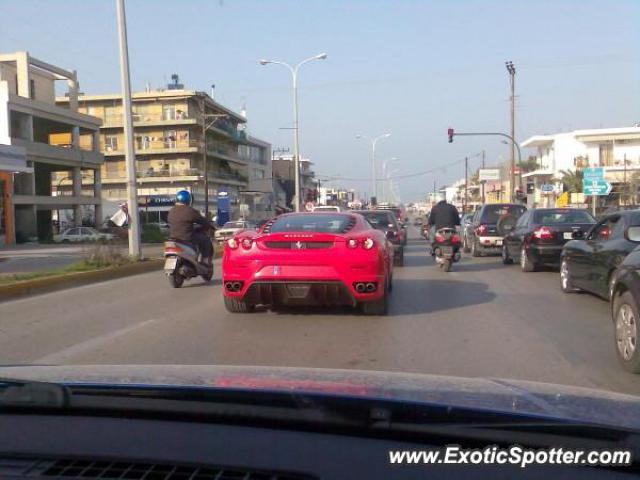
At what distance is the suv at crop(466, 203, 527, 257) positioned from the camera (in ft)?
66.3

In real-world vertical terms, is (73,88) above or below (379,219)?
above

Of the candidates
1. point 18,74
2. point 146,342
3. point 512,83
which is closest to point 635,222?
point 146,342

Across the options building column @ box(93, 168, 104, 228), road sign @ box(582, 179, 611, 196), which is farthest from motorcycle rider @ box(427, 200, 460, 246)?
building column @ box(93, 168, 104, 228)

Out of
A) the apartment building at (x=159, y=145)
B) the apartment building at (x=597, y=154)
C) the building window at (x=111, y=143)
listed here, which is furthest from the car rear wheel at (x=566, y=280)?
the building window at (x=111, y=143)

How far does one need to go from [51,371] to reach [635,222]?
8.67m

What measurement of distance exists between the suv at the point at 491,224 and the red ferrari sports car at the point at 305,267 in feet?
39.7

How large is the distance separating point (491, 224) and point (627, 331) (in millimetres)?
14955

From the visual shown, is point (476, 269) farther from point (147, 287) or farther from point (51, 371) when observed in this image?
point (51, 371)

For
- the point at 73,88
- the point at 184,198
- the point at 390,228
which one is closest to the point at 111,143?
the point at 73,88

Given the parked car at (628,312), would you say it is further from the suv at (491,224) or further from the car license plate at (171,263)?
the suv at (491,224)

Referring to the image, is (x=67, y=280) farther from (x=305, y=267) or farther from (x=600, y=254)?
(x=600, y=254)

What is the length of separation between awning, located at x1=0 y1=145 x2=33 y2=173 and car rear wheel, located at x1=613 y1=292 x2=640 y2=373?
26.9m

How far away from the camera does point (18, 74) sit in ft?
144

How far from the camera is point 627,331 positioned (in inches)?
242
